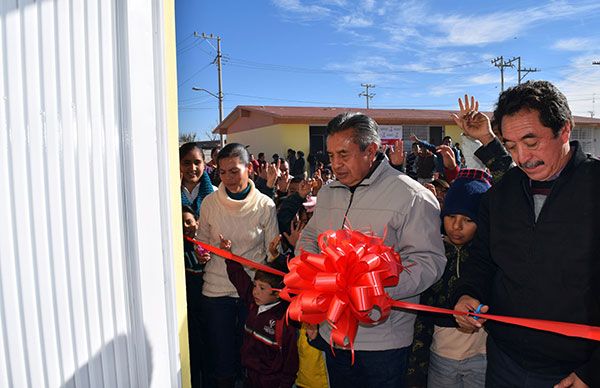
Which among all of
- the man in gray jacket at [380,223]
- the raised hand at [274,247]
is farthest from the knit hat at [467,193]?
the raised hand at [274,247]

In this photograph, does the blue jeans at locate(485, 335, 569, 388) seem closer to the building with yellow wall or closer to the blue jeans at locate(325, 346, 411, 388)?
the blue jeans at locate(325, 346, 411, 388)

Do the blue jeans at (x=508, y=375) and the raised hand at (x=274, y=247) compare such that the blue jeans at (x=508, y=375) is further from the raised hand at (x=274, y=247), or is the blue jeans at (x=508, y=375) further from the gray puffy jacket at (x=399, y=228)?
the raised hand at (x=274, y=247)

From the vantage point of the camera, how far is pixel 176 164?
1536 millimetres

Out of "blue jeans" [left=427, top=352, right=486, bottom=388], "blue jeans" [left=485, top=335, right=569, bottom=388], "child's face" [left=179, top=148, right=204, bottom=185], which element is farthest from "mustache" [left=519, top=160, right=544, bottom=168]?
"child's face" [left=179, top=148, right=204, bottom=185]

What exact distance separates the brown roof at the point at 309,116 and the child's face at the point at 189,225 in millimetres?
17993

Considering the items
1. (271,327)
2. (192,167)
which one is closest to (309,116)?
(192,167)

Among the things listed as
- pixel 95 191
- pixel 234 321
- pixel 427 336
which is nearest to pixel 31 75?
pixel 95 191

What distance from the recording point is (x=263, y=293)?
298cm

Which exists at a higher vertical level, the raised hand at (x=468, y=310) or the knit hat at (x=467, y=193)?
the knit hat at (x=467, y=193)

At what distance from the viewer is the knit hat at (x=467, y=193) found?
87.7 inches

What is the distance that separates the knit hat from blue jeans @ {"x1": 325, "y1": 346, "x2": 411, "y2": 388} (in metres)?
0.76

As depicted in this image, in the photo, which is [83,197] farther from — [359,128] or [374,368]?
[374,368]

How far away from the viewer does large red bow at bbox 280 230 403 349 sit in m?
1.62

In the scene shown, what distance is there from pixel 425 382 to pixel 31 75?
2.36 meters
